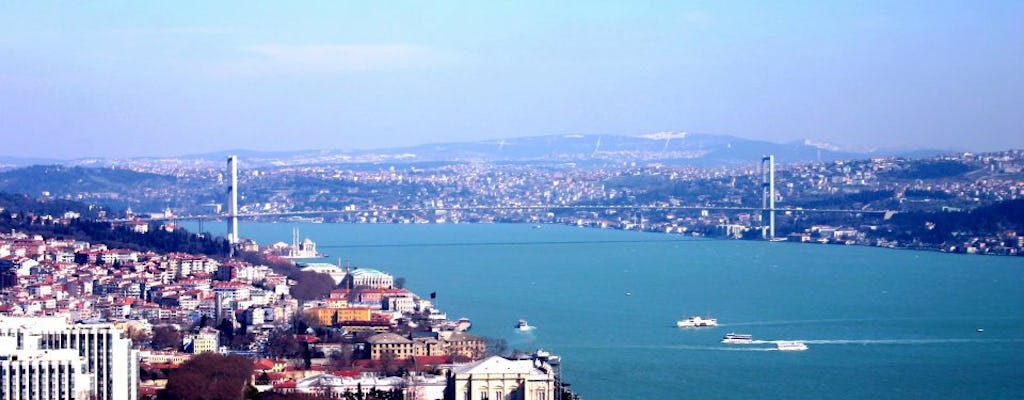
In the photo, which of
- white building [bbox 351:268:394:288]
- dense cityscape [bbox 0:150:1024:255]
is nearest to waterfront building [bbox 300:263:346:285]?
white building [bbox 351:268:394:288]

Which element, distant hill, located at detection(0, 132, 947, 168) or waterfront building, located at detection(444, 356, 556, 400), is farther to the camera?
distant hill, located at detection(0, 132, 947, 168)

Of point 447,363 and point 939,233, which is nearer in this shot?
point 447,363

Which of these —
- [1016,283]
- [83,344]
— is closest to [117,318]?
[83,344]

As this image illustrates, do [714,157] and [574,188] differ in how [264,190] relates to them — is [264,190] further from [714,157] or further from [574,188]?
[714,157]

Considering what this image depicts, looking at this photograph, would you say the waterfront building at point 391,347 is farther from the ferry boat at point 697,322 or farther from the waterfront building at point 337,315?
the ferry boat at point 697,322

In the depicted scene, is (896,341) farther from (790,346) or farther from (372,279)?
(372,279)

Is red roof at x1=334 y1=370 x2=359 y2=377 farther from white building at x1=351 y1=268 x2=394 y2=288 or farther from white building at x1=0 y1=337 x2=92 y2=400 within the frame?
white building at x1=351 y1=268 x2=394 y2=288

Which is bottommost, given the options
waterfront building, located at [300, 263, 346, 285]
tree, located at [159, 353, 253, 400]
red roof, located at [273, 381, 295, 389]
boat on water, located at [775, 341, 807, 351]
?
waterfront building, located at [300, 263, 346, 285]
